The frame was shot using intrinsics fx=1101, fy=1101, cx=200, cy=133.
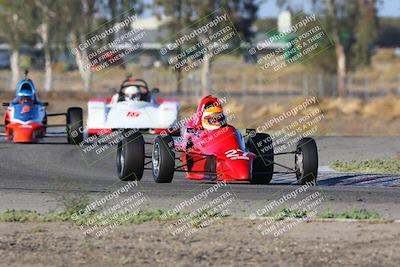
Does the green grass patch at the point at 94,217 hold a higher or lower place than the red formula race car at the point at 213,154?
lower

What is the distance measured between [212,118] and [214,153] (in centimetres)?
99

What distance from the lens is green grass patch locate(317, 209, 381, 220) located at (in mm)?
13648

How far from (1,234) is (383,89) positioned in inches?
2459

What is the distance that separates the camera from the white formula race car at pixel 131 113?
29.1 m

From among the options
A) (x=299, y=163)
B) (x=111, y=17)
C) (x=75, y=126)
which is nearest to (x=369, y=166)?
(x=299, y=163)

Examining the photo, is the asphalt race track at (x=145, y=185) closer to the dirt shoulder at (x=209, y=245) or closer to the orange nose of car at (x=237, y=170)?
the orange nose of car at (x=237, y=170)

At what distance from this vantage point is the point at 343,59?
225 feet

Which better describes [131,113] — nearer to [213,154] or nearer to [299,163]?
[299,163]

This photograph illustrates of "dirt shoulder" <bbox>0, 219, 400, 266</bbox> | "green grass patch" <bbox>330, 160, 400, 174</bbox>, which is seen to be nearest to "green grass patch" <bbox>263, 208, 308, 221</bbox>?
"dirt shoulder" <bbox>0, 219, 400, 266</bbox>

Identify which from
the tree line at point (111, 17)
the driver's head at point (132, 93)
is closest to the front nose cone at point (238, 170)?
the driver's head at point (132, 93)

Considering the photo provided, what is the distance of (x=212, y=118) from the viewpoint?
18172 millimetres

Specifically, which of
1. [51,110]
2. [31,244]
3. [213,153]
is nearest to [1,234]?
[31,244]

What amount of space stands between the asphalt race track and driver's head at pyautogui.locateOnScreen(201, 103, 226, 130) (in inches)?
37.5

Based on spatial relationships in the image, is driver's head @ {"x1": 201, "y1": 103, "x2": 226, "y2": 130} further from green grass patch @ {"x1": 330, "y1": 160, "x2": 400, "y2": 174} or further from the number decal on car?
green grass patch @ {"x1": 330, "y1": 160, "x2": 400, "y2": 174}
